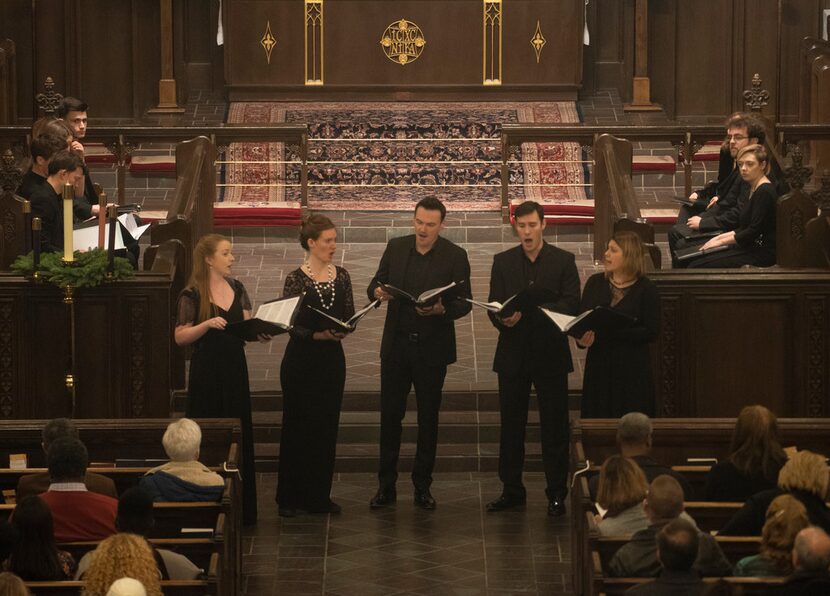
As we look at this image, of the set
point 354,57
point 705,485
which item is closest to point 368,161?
point 354,57

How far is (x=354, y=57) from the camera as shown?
18031 mm

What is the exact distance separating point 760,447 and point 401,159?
358 inches

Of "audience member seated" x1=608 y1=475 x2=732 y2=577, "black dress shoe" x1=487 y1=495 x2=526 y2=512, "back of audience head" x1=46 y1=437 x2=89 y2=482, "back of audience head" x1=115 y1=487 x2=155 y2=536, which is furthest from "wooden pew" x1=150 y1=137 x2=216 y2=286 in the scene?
"audience member seated" x1=608 y1=475 x2=732 y2=577

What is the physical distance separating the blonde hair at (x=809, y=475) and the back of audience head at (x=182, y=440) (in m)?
2.64

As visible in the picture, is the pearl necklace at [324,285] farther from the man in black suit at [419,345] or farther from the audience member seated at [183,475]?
the audience member seated at [183,475]

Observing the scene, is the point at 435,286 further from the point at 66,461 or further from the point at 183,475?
the point at 66,461

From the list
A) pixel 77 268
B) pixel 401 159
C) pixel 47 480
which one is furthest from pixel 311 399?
pixel 401 159

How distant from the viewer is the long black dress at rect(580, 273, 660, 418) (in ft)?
30.7

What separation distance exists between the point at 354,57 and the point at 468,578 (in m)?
10.1

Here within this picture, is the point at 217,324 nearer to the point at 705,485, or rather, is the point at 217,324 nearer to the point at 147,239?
the point at 705,485

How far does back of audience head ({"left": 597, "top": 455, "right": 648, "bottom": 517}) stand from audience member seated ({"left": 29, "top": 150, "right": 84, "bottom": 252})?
438 centimetres

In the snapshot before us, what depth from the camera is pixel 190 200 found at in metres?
11.6

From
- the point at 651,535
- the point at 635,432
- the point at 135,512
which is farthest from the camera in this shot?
the point at 635,432

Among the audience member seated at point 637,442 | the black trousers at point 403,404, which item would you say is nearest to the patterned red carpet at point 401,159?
the black trousers at point 403,404
